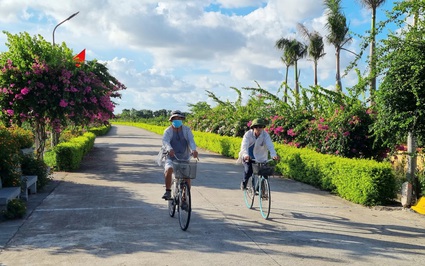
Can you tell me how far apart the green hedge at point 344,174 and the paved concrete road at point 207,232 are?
33cm

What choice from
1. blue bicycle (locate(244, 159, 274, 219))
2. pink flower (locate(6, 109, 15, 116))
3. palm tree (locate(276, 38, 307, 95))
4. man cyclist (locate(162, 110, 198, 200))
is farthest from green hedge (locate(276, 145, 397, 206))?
palm tree (locate(276, 38, 307, 95))

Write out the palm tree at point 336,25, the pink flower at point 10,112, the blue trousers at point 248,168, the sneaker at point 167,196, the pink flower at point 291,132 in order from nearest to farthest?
the sneaker at point 167,196, the blue trousers at point 248,168, the pink flower at point 10,112, the pink flower at point 291,132, the palm tree at point 336,25

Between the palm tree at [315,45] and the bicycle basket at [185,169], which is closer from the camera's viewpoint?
the bicycle basket at [185,169]

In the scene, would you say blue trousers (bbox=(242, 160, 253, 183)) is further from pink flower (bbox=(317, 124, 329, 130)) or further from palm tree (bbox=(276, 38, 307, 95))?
palm tree (bbox=(276, 38, 307, 95))

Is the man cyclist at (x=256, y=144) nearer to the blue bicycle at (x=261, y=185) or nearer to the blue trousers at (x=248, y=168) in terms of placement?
the blue trousers at (x=248, y=168)

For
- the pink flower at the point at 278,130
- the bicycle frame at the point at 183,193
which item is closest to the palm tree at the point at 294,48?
the pink flower at the point at 278,130

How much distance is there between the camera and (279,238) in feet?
19.8

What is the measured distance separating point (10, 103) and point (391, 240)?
11.0 m

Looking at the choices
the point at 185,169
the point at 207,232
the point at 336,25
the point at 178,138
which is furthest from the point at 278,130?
the point at 336,25

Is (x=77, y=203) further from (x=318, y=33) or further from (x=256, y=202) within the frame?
(x=318, y=33)

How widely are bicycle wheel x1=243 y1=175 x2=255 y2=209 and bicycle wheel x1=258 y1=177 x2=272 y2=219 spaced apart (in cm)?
41

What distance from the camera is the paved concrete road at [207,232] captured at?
5.16 m

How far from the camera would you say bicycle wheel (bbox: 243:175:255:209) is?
26.2 feet

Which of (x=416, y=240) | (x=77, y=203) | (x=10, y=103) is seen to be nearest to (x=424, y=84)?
(x=416, y=240)
